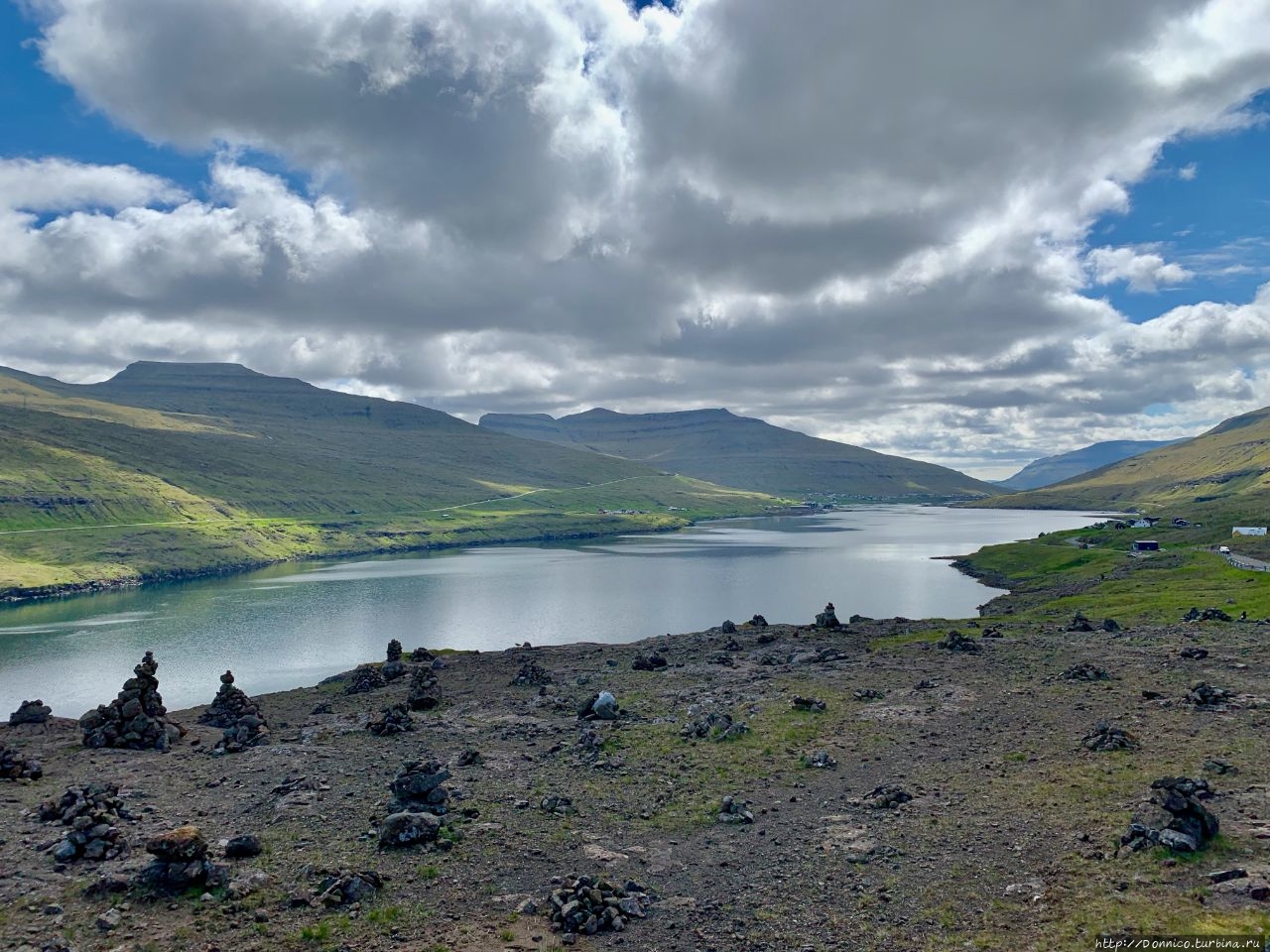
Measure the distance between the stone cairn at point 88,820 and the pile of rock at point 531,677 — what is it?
102 ft

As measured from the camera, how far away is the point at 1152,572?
397 ft

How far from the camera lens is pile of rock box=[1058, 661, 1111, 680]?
50222 millimetres

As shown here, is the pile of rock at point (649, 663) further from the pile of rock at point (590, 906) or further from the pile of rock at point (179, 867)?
the pile of rock at point (179, 867)

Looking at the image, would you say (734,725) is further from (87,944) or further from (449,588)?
(449,588)

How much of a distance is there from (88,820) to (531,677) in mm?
36308

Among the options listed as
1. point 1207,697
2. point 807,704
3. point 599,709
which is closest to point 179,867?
point 599,709

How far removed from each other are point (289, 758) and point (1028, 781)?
119ft

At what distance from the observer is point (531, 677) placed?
63.8 meters

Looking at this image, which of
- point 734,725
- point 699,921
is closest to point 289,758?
point 734,725

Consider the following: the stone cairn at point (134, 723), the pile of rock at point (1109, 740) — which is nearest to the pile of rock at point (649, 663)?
the stone cairn at point (134, 723)

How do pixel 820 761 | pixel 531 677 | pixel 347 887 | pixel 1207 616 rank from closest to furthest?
pixel 347 887, pixel 820 761, pixel 531 677, pixel 1207 616

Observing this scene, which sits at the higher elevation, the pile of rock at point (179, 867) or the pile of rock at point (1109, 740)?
the pile of rock at point (1109, 740)

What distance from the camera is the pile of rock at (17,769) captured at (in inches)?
1576

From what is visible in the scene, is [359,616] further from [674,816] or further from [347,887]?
[347,887]
